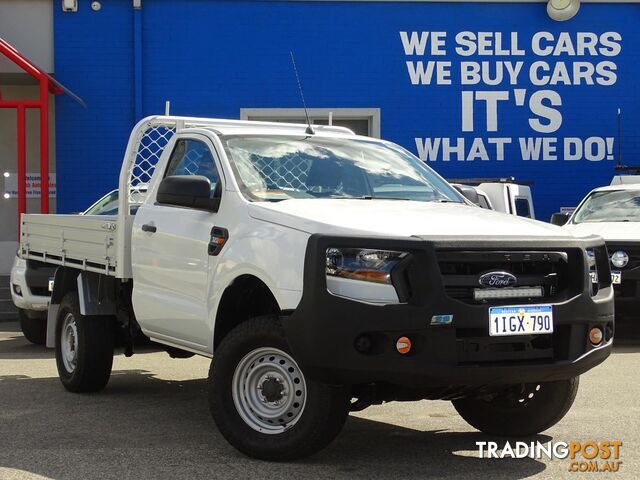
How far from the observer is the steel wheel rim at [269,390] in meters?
5.66

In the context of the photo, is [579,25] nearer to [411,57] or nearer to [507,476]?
[411,57]

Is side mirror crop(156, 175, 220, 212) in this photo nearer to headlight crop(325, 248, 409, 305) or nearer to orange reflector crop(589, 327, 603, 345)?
headlight crop(325, 248, 409, 305)

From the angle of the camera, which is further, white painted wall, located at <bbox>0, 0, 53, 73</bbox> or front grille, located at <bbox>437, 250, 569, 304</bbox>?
white painted wall, located at <bbox>0, 0, 53, 73</bbox>

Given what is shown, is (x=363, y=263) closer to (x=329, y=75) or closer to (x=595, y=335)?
(x=595, y=335)

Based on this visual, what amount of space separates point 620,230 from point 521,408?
6066mm

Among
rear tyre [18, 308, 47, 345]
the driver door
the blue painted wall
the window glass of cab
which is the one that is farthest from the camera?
the blue painted wall

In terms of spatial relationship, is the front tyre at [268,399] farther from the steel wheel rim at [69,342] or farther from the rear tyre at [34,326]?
the rear tyre at [34,326]

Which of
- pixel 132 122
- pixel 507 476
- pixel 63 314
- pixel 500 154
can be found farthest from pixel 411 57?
pixel 507 476

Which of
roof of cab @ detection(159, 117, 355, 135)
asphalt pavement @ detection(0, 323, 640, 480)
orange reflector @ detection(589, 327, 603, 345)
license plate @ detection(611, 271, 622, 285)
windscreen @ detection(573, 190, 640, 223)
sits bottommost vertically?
asphalt pavement @ detection(0, 323, 640, 480)

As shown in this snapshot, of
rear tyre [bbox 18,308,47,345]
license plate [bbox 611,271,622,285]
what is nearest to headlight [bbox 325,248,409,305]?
license plate [bbox 611,271,622,285]

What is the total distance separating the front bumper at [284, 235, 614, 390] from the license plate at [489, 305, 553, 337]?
0.12 feet

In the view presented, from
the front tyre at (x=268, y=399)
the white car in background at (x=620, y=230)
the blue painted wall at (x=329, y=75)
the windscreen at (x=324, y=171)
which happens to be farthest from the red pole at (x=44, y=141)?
the front tyre at (x=268, y=399)

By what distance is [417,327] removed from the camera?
17.1ft

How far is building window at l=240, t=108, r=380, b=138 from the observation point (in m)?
19.6
